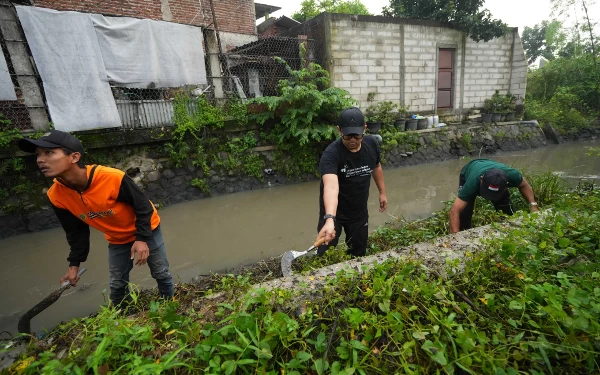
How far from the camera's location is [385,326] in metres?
1.06

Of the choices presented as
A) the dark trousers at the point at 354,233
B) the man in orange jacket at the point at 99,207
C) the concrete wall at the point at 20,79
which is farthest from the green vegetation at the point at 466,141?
the concrete wall at the point at 20,79

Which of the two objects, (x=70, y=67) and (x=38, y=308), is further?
(x=70, y=67)

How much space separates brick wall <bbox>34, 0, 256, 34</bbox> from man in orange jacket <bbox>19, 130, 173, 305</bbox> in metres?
6.93

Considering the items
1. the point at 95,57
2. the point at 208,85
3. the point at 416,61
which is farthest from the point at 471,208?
the point at 416,61

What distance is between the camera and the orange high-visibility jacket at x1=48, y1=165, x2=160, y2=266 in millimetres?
2139

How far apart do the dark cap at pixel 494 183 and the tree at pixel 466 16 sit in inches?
413

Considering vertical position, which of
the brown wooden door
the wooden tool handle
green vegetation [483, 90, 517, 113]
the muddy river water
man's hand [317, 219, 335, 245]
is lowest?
the muddy river water

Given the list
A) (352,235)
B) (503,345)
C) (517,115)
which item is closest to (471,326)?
(503,345)

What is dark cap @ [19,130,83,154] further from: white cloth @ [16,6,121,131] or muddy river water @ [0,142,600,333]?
white cloth @ [16,6,121,131]

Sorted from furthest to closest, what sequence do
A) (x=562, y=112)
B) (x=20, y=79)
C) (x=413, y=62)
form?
1. (x=562, y=112)
2. (x=413, y=62)
3. (x=20, y=79)

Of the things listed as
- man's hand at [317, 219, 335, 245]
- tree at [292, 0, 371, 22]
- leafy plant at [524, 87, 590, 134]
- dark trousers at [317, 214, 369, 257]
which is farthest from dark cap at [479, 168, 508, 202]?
tree at [292, 0, 371, 22]

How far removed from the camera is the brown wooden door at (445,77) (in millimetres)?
11000

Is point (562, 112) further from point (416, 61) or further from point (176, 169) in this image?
→ point (176, 169)

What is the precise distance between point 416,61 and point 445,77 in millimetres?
1761
